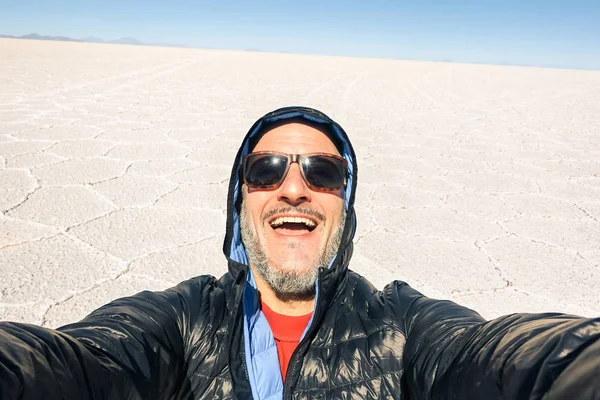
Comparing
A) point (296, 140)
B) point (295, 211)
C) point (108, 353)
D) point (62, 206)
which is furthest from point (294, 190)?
point (62, 206)

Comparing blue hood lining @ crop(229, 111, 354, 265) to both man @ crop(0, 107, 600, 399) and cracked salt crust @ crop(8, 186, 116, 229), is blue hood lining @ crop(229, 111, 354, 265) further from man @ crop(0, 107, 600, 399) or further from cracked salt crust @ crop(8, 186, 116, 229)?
cracked salt crust @ crop(8, 186, 116, 229)

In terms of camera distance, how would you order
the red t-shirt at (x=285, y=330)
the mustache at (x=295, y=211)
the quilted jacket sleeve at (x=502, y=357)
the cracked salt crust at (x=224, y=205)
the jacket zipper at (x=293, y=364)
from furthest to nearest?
the cracked salt crust at (x=224, y=205), the mustache at (x=295, y=211), the red t-shirt at (x=285, y=330), the jacket zipper at (x=293, y=364), the quilted jacket sleeve at (x=502, y=357)

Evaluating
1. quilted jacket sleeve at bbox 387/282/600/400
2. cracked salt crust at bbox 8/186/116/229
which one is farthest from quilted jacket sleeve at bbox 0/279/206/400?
cracked salt crust at bbox 8/186/116/229

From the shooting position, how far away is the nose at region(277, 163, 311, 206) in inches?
47.6

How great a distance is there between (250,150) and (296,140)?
192 mm

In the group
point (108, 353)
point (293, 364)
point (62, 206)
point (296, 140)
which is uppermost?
point (296, 140)

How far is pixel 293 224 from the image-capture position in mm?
1279

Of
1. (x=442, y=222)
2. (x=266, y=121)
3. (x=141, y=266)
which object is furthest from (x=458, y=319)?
(x=442, y=222)

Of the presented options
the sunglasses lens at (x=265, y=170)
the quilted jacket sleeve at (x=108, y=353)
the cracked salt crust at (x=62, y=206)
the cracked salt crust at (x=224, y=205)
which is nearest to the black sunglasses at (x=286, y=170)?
the sunglasses lens at (x=265, y=170)

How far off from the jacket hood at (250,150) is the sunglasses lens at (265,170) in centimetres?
6

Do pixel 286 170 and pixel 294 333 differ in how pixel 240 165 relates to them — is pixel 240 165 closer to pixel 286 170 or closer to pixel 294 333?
pixel 286 170

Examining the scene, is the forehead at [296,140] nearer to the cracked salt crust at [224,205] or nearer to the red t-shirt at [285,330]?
the red t-shirt at [285,330]

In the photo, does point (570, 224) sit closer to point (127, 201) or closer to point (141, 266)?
point (141, 266)

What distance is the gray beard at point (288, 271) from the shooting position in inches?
44.4
